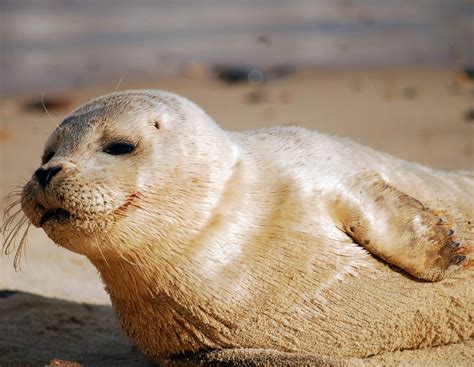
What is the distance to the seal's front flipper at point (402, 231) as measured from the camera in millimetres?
4047

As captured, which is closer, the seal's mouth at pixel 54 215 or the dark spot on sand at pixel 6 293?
the seal's mouth at pixel 54 215

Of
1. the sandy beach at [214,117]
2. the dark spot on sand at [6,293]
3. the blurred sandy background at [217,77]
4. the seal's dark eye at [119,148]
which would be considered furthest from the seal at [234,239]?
the dark spot on sand at [6,293]

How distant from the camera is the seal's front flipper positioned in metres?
4.05

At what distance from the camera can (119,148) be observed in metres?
3.92

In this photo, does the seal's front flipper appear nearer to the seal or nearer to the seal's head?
the seal

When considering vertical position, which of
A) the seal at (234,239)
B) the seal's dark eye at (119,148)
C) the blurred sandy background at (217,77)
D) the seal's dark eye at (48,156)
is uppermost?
the seal's dark eye at (119,148)

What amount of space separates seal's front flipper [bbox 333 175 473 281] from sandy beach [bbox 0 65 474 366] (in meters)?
0.48

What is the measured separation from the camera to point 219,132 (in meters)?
4.19

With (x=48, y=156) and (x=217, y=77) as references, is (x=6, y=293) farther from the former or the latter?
(x=217, y=77)

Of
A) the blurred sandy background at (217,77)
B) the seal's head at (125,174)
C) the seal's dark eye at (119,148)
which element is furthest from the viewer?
the blurred sandy background at (217,77)

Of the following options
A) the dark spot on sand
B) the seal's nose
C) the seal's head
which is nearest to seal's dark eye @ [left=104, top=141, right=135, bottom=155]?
the seal's head

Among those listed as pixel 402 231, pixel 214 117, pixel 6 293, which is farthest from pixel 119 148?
pixel 214 117

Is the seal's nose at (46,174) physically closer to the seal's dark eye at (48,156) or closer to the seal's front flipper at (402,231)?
the seal's dark eye at (48,156)

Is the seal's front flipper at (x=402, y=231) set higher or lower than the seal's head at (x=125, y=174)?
lower
